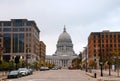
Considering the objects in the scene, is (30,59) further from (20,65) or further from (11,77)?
(11,77)

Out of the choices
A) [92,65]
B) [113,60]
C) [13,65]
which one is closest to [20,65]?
[13,65]

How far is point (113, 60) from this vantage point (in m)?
85.9

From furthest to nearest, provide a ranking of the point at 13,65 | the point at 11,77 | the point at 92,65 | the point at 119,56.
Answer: the point at 92,65 < the point at 13,65 < the point at 119,56 < the point at 11,77

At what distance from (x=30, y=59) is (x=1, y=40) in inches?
710

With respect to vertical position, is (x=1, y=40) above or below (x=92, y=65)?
above

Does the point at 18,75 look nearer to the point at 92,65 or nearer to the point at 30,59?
the point at 92,65

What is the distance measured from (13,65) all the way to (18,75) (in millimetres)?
47414

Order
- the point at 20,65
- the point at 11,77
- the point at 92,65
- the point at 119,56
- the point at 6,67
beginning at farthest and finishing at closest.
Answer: the point at 92,65 < the point at 20,65 < the point at 6,67 < the point at 119,56 < the point at 11,77

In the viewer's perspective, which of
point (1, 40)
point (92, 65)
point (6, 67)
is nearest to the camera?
point (6, 67)

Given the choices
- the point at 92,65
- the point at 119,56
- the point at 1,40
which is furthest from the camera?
the point at 1,40

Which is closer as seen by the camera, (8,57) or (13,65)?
(13,65)

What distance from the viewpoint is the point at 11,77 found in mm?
61250

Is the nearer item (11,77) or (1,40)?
(11,77)

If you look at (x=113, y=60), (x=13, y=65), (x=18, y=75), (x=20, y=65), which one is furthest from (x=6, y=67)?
(x=18, y=75)
